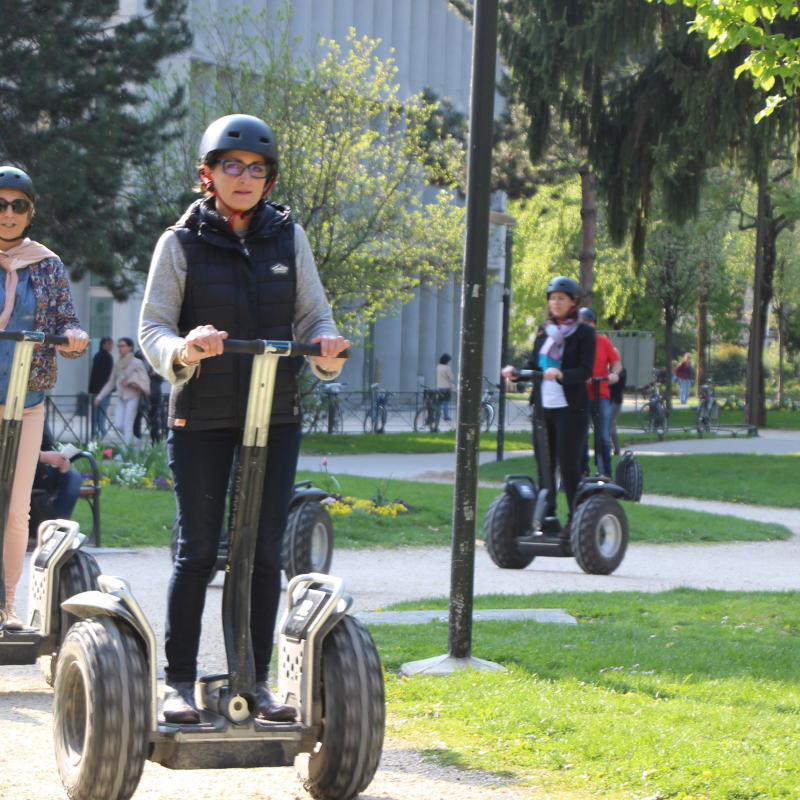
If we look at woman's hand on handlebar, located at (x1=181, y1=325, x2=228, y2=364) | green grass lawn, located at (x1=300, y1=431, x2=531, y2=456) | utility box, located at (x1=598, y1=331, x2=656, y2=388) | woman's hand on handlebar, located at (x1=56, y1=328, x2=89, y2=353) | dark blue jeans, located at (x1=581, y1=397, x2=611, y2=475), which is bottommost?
green grass lawn, located at (x1=300, y1=431, x2=531, y2=456)

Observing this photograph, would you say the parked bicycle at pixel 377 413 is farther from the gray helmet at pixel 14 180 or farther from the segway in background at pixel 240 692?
the segway in background at pixel 240 692

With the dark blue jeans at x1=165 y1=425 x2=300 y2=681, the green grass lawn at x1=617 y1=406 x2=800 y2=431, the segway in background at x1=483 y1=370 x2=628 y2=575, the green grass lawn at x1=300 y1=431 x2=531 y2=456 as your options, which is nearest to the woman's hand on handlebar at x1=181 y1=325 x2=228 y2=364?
the dark blue jeans at x1=165 y1=425 x2=300 y2=681

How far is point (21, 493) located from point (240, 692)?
2.04 metres

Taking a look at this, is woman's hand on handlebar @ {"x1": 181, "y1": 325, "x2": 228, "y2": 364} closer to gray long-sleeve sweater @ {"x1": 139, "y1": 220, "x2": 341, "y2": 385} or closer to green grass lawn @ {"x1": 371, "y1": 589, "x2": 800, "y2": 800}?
gray long-sleeve sweater @ {"x1": 139, "y1": 220, "x2": 341, "y2": 385}

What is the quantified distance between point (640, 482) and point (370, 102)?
10.0m

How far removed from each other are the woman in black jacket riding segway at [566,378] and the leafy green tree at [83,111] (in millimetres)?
9444

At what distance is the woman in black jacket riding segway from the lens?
8281mm

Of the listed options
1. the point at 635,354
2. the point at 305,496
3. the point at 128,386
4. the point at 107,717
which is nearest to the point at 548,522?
the point at 305,496

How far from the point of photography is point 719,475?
55.1ft

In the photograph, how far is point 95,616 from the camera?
11.3 feet

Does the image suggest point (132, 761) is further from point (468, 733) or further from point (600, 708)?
point (600, 708)

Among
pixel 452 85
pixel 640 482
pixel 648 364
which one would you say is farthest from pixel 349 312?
pixel 452 85

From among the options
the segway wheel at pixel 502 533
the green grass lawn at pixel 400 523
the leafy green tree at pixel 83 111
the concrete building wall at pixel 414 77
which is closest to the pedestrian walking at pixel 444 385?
the concrete building wall at pixel 414 77

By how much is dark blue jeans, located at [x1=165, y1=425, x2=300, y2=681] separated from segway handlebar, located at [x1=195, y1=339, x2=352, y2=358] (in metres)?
0.30
